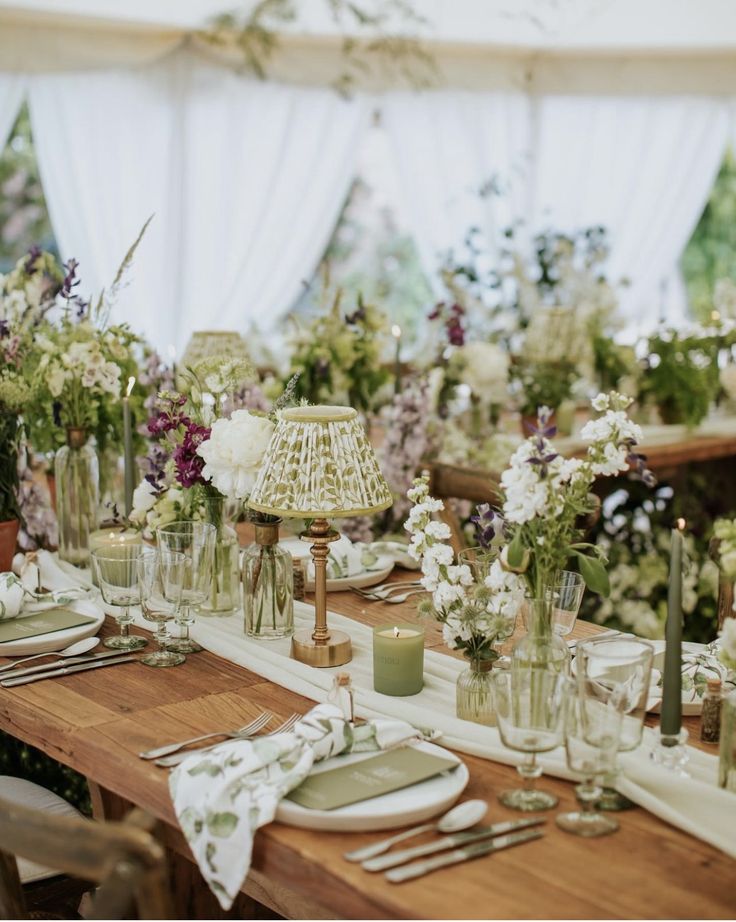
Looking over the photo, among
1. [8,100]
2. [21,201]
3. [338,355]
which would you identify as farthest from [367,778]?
[21,201]

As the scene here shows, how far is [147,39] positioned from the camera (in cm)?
500

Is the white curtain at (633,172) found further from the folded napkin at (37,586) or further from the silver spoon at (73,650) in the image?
the silver spoon at (73,650)

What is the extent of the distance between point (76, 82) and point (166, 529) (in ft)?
11.4

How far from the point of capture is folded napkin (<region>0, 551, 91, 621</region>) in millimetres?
2027

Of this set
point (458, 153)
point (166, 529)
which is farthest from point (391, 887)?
point (458, 153)

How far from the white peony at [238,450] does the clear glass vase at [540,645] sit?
50 centimetres

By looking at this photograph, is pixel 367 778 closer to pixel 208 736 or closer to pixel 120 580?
pixel 208 736

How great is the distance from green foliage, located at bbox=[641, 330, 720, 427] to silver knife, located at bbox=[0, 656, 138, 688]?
8.48 ft

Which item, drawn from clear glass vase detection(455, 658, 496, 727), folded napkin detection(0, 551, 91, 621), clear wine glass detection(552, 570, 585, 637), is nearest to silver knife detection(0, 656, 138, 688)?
folded napkin detection(0, 551, 91, 621)

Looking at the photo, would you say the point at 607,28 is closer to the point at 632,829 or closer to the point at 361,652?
the point at 361,652

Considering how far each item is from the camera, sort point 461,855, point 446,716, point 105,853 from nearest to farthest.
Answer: point 105,853, point 461,855, point 446,716

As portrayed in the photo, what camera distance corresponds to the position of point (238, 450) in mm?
1877

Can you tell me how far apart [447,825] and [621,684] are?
0.25 m

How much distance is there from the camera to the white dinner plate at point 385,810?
134cm
